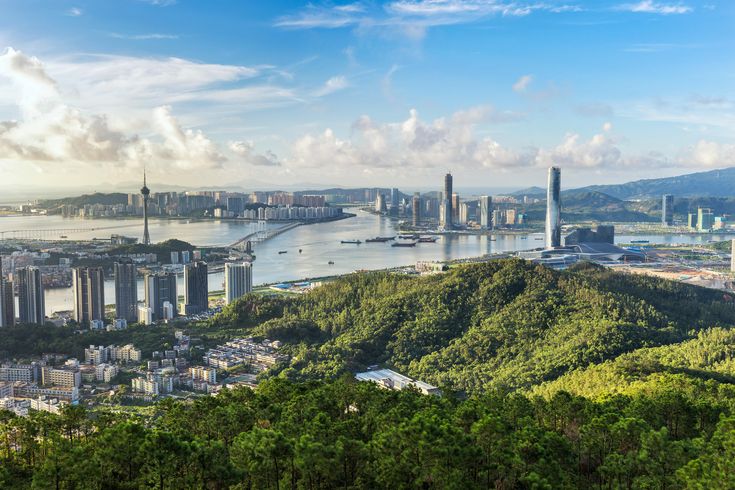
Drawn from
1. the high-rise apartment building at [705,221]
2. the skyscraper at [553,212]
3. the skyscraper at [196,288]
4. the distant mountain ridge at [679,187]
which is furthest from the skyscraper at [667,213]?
the skyscraper at [196,288]

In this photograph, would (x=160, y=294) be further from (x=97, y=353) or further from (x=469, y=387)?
(x=469, y=387)

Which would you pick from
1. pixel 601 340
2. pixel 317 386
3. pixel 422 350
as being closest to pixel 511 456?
pixel 317 386

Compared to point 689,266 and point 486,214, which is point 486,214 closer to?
point 486,214

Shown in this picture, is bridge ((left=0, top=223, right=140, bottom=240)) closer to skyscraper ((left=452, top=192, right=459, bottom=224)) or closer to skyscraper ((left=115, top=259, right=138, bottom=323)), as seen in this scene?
skyscraper ((left=115, top=259, right=138, bottom=323))

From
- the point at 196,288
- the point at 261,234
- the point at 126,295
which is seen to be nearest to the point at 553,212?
the point at 261,234

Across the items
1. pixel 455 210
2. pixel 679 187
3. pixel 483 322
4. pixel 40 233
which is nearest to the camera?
pixel 483 322

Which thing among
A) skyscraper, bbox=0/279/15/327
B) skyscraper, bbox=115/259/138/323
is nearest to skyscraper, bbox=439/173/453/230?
skyscraper, bbox=115/259/138/323
